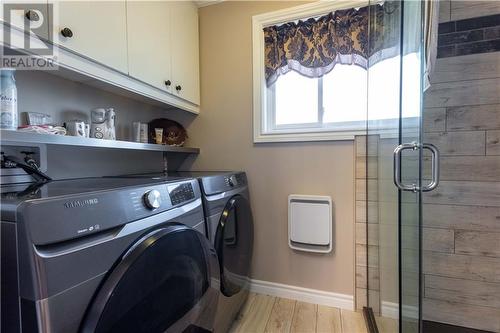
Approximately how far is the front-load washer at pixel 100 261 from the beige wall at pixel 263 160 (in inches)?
37.6

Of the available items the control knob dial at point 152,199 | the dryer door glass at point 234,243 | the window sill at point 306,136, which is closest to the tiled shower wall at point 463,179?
the window sill at point 306,136

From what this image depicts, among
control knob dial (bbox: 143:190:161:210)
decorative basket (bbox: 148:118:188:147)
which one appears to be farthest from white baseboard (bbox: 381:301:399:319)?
decorative basket (bbox: 148:118:188:147)

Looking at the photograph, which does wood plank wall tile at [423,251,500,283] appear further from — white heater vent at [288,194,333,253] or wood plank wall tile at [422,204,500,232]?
white heater vent at [288,194,333,253]

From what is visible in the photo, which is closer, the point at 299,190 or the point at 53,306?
the point at 53,306

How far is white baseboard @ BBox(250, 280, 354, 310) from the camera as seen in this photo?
1.72 m

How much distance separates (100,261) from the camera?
2.08 ft

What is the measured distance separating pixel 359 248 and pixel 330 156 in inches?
24.8

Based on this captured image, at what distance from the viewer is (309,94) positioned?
1895mm

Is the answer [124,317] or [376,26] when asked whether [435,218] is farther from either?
[124,317]

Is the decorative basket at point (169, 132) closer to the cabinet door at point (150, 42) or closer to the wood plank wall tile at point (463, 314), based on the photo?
the cabinet door at point (150, 42)

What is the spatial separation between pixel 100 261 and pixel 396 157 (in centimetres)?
113

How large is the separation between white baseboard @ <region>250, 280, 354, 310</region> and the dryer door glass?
0.30 m

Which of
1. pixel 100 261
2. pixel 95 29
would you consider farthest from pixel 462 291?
pixel 95 29

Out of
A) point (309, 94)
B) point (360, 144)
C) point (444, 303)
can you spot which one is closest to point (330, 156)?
point (360, 144)
